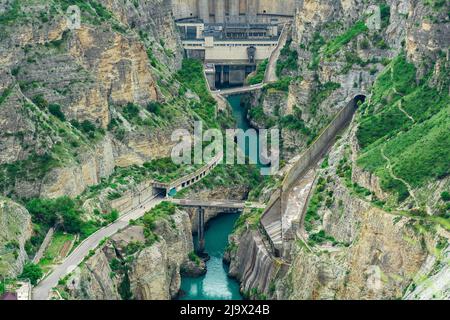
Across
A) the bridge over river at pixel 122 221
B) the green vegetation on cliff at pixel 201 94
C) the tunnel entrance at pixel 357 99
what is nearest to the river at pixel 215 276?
the bridge over river at pixel 122 221

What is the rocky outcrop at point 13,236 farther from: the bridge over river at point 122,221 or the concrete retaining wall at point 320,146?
the concrete retaining wall at point 320,146

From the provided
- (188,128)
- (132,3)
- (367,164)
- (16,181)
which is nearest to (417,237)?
(367,164)

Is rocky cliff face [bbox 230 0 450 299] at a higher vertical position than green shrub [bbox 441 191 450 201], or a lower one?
lower

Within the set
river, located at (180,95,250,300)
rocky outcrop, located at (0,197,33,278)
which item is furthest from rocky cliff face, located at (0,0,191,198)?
river, located at (180,95,250,300)

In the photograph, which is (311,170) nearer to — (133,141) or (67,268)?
(133,141)

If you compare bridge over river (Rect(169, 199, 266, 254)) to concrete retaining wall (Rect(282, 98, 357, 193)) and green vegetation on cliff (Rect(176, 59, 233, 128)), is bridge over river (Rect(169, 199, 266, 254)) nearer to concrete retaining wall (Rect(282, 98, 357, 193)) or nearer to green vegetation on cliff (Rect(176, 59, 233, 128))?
concrete retaining wall (Rect(282, 98, 357, 193))

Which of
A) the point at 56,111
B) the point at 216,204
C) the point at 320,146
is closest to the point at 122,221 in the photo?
the point at 216,204
